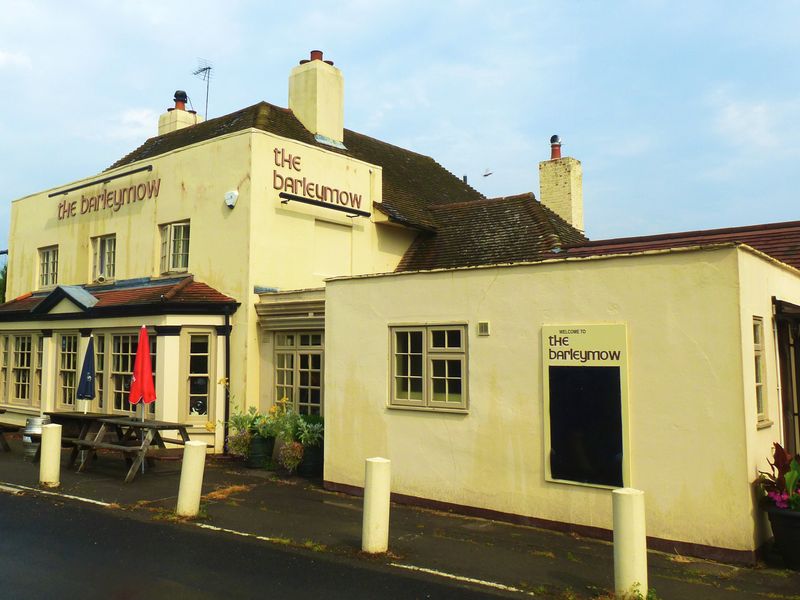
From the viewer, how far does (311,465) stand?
12148mm

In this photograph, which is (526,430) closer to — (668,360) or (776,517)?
(668,360)

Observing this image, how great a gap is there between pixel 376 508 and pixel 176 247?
10.3m

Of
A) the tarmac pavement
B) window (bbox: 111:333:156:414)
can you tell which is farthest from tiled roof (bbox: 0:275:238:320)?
the tarmac pavement

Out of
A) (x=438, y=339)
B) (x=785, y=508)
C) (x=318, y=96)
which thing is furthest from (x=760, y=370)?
(x=318, y=96)

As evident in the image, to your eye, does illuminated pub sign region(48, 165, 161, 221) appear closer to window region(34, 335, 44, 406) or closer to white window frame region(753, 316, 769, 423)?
window region(34, 335, 44, 406)

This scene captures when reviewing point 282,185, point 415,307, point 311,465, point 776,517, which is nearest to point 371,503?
point 415,307

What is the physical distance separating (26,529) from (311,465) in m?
4.97

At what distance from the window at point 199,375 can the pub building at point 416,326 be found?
0.05 m

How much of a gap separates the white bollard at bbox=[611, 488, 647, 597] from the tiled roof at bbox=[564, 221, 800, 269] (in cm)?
712

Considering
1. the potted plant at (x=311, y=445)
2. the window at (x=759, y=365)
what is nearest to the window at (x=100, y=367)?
the potted plant at (x=311, y=445)

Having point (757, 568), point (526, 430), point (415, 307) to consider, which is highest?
point (415, 307)

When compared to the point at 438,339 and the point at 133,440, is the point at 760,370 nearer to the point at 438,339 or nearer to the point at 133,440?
the point at 438,339

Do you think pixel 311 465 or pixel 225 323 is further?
pixel 225 323

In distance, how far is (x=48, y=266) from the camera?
19188mm
